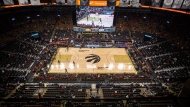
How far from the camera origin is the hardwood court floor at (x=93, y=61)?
27844 millimetres

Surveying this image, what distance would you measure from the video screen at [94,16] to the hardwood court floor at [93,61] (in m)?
5.83

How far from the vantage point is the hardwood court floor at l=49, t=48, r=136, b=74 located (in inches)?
1096

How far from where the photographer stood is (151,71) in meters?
27.0

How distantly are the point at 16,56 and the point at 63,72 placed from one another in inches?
412

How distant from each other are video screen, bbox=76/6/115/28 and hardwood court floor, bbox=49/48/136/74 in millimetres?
5826

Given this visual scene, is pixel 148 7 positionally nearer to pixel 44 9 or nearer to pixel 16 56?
pixel 44 9

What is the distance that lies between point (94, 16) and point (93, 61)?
1080cm

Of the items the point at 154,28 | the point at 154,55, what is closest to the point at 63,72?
the point at 154,55

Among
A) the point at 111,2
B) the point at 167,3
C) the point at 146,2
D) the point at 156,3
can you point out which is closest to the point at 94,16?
the point at 111,2

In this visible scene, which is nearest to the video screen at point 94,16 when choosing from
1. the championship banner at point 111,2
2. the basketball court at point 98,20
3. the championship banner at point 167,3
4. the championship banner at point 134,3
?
the basketball court at point 98,20

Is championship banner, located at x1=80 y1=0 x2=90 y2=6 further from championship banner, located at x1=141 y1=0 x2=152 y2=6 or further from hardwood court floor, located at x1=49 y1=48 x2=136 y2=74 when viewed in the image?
championship banner, located at x1=141 y1=0 x2=152 y2=6

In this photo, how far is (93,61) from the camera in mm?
30391

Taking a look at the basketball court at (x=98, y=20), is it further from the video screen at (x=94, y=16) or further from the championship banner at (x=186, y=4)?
the championship banner at (x=186, y=4)

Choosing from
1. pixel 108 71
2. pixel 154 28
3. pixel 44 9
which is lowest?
pixel 108 71
